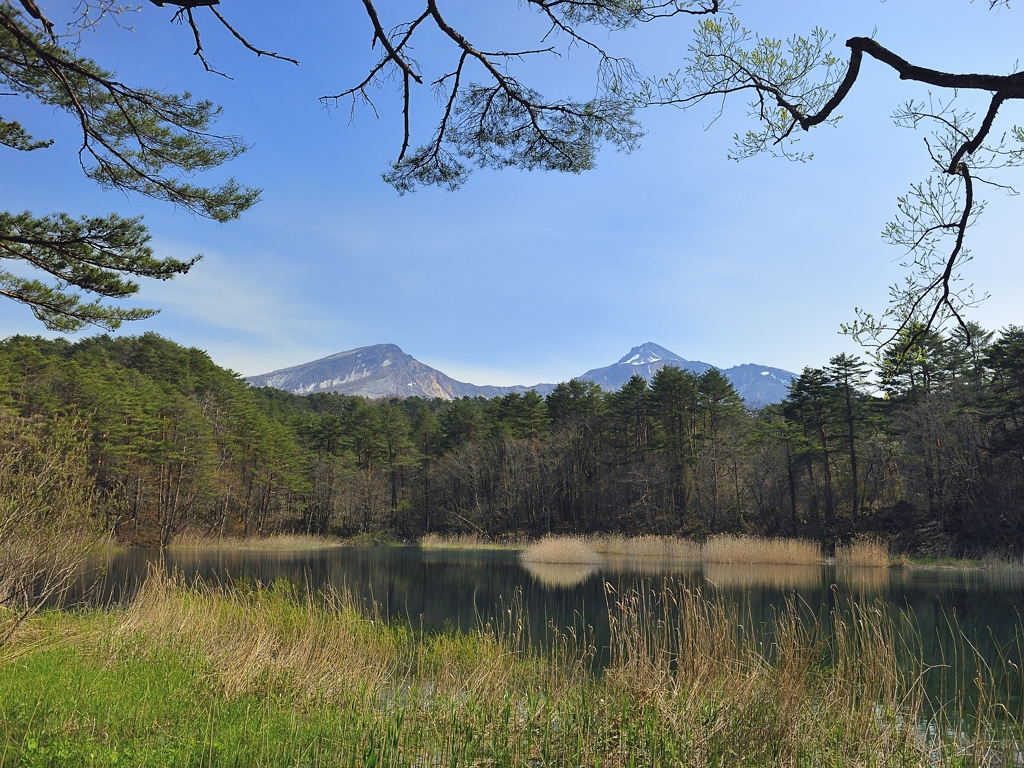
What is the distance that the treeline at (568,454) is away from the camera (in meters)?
27.8

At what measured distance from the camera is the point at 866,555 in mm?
24312

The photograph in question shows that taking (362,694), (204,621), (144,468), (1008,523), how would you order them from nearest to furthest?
1. (362,694)
2. (204,621)
3. (1008,523)
4. (144,468)

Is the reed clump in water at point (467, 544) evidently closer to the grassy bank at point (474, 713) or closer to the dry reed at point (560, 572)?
the dry reed at point (560, 572)

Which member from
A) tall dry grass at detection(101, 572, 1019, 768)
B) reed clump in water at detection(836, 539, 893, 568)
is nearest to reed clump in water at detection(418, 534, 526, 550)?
reed clump in water at detection(836, 539, 893, 568)

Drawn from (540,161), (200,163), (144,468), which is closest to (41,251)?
(200,163)

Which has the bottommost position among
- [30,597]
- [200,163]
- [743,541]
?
[743,541]

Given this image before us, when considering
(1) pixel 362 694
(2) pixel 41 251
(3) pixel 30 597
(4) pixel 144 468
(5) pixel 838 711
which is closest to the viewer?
(5) pixel 838 711

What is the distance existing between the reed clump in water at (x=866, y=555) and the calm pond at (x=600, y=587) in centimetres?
98

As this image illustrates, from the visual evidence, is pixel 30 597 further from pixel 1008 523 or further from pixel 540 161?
pixel 1008 523

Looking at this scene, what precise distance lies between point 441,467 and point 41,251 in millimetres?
41730

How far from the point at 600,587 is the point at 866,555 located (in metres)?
12.4

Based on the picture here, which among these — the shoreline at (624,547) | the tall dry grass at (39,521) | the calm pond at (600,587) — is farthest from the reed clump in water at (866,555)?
the tall dry grass at (39,521)

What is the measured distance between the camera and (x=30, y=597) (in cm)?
597

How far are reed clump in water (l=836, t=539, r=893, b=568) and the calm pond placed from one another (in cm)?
98
